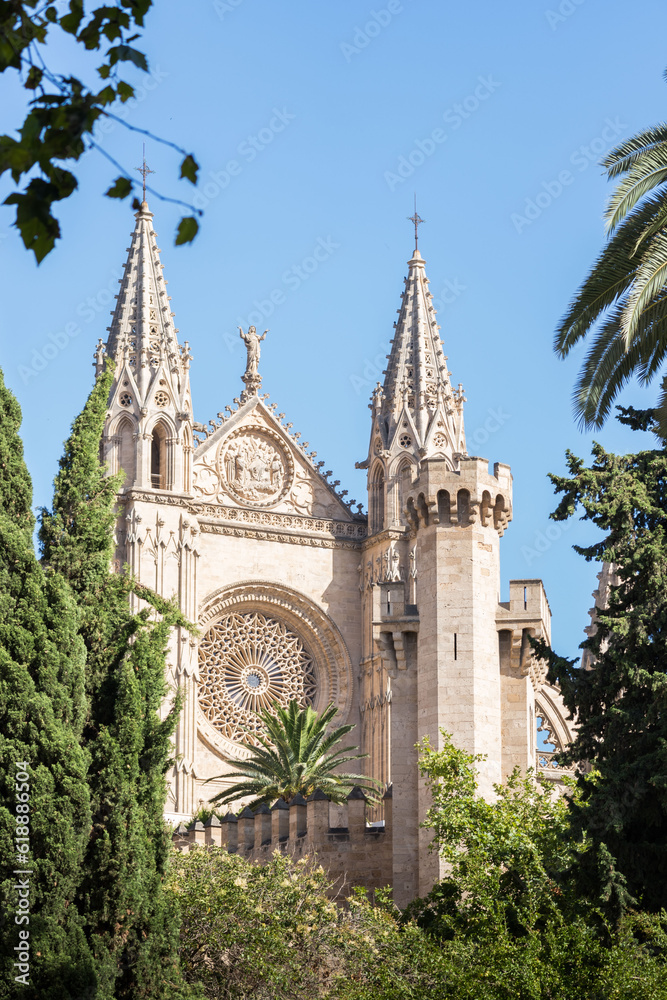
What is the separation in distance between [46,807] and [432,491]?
11886 mm

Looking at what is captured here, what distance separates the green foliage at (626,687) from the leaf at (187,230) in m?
15.0

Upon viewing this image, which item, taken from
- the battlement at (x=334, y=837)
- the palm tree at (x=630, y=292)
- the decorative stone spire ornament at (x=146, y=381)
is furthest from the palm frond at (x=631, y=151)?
the decorative stone spire ornament at (x=146, y=381)

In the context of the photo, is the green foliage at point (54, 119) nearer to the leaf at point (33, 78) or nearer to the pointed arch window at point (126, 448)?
the leaf at point (33, 78)

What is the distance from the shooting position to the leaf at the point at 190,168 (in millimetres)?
7055

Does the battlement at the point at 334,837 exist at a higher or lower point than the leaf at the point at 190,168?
lower

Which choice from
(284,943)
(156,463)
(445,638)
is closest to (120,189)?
(284,943)

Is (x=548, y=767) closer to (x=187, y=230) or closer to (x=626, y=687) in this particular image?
(x=626, y=687)

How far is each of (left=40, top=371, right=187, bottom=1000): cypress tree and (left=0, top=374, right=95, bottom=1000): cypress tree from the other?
306 mm

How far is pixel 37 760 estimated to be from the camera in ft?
61.2

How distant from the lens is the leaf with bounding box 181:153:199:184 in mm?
7055

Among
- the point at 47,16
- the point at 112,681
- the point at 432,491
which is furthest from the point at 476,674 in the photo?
the point at 47,16

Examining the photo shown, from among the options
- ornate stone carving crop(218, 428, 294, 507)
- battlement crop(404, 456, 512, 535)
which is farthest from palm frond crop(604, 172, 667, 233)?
ornate stone carving crop(218, 428, 294, 507)

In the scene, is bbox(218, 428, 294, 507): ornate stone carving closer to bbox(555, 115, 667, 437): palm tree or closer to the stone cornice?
the stone cornice

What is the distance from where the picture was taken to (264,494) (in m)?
45.1
